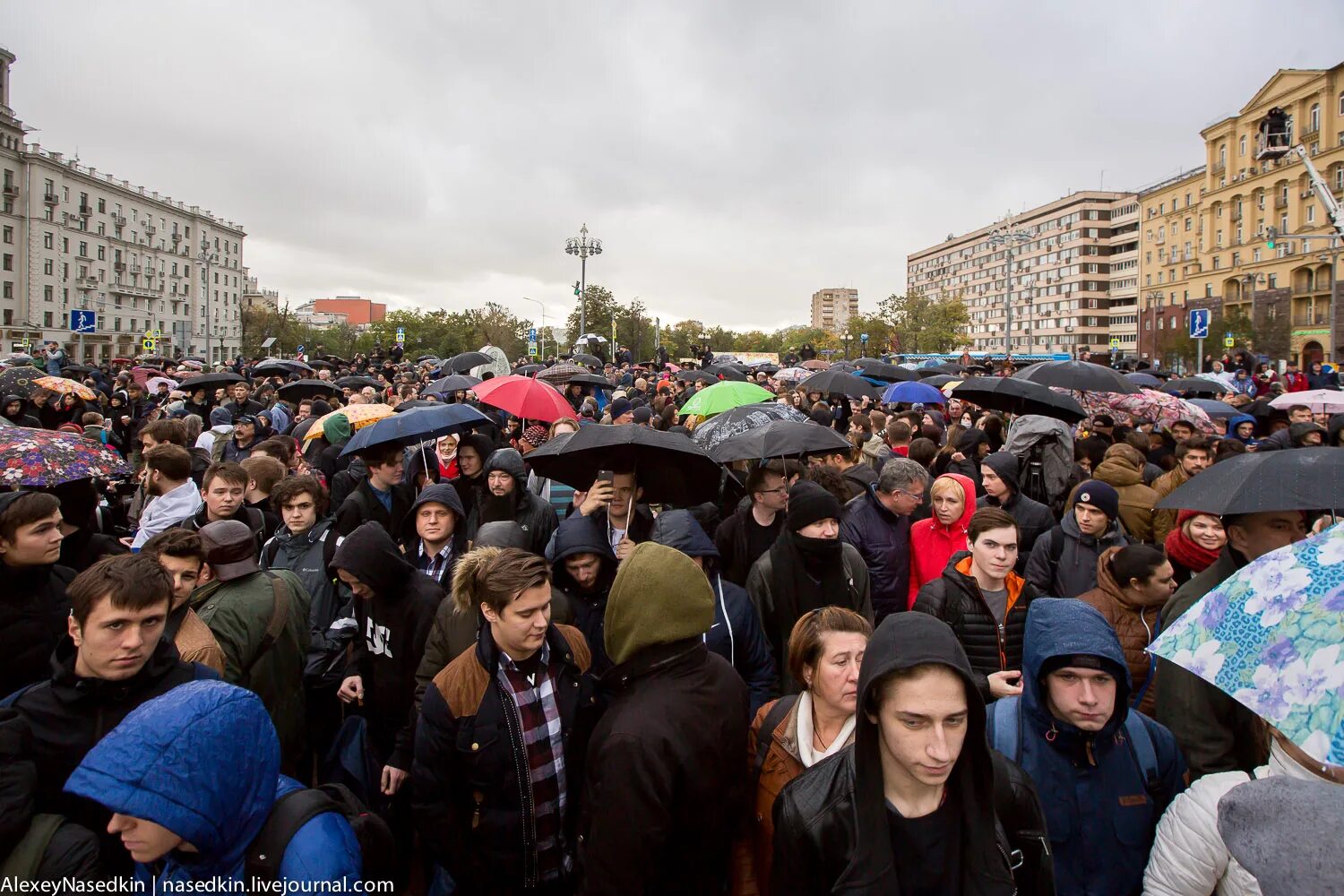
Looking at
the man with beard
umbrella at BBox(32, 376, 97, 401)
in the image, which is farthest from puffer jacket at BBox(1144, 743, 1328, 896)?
umbrella at BBox(32, 376, 97, 401)

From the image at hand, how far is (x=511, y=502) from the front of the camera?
568cm

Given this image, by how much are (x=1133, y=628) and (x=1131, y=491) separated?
2.80 m

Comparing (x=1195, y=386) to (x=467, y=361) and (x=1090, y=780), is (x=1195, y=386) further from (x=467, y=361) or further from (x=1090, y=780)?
(x=467, y=361)

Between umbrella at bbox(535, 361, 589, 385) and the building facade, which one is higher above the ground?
the building facade

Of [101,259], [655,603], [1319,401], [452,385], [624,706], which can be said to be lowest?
[624,706]

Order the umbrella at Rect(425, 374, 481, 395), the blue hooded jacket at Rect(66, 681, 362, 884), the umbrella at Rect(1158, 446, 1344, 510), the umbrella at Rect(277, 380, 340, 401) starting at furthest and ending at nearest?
the umbrella at Rect(277, 380, 340, 401)
the umbrella at Rect(425, 374, 481, 395)
the umbrella at Rect(1158, 446, 1344, 510)
the blue hooded jacket at Rect(66, 681, 362, 884)

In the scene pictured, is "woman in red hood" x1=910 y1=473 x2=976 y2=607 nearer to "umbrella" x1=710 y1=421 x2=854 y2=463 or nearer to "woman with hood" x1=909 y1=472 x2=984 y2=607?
"woman with hood" x1=909 y1=472 x2=984 y2=607

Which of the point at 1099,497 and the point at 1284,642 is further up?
the point at 1099,497

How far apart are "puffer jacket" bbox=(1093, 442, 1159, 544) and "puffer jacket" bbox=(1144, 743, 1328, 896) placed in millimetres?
4107

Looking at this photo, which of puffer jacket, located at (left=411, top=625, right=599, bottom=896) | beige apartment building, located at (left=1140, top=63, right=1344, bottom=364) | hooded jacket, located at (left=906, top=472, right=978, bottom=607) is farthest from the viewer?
beige apartment building, located at (left=1140, top=63, right=1344, bottom=364)

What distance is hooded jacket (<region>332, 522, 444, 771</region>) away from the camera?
3770 mm

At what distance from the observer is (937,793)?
199 centimetres

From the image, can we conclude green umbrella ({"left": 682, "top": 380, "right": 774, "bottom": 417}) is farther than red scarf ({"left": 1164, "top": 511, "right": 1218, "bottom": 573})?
Yes

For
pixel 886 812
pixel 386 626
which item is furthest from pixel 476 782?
pixel 886 812
